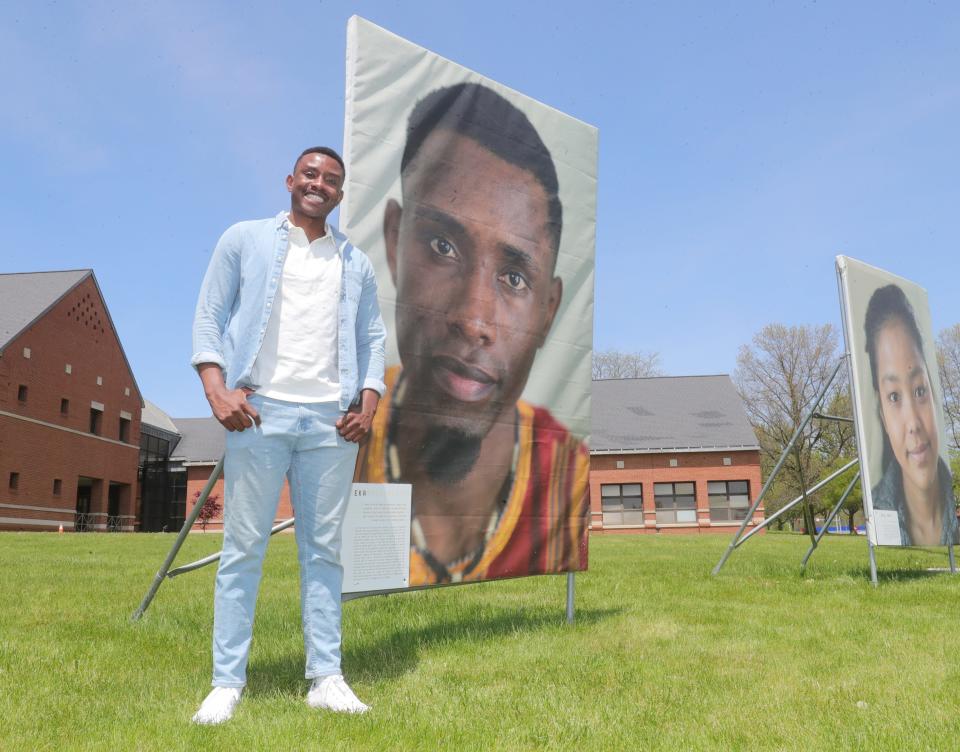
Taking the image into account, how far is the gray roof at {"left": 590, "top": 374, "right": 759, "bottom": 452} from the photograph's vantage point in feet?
133

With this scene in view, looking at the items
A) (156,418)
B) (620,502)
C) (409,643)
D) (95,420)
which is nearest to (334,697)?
(409,643)

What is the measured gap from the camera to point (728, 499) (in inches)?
1583

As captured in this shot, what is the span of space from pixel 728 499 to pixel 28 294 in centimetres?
3609

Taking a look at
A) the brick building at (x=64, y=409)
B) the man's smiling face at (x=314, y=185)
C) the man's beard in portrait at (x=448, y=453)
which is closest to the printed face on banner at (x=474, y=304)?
the man's beard in portrait at (x=448, y=453)

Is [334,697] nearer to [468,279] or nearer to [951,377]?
[468,279]

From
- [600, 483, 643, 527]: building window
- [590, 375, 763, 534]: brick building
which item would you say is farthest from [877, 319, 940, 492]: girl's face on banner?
[600, 483, 643, 527]: building window

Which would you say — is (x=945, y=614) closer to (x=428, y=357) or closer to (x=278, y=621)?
(x=428, y=357)

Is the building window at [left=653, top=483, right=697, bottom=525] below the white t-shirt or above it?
below

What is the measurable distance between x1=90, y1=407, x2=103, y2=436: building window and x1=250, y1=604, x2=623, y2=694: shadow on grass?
39.0 meters

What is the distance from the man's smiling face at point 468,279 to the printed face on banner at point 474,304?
0.5 inches

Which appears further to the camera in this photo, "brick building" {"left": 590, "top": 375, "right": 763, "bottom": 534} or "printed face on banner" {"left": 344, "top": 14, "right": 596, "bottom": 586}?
"brick building" {"left": 590, "top": 375, "right": 763, "bottom": 534}

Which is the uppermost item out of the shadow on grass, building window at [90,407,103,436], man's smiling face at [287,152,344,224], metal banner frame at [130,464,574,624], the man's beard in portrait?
building window at [90,407,103,436]

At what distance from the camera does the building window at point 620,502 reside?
41094mm

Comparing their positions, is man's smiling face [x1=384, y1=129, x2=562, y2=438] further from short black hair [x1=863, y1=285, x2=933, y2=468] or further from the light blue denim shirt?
short black hair [x1=863, y1=285, x2=933, y2=468]
